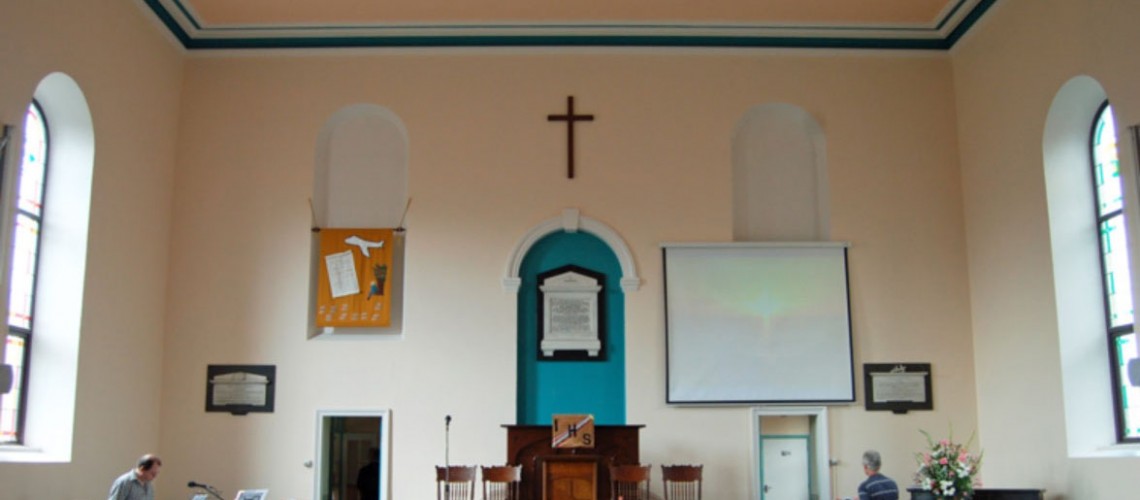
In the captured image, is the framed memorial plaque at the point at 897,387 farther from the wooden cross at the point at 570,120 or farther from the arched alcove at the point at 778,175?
the wooden cross at the point at 570,120

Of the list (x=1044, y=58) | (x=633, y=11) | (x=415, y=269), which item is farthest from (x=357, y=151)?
(x=1044, y=58)

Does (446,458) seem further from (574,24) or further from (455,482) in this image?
(574,24)

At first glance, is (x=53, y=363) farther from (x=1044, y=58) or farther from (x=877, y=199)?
(x=1044, y=58)

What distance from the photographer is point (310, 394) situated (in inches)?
488

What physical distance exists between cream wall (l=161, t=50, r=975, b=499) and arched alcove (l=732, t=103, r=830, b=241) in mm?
234

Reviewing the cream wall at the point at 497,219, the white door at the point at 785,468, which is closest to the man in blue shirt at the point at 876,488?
the cream wall at the point at 497,219

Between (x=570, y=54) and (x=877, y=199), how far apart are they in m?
3.87

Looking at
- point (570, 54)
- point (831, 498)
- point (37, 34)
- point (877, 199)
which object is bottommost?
point (831, 498)

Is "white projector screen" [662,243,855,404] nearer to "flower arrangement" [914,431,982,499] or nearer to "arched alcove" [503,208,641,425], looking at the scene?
"arched alcove" [503,208,641,425]

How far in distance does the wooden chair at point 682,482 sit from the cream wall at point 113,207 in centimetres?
547

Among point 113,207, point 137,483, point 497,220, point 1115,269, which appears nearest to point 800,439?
point 1115,269

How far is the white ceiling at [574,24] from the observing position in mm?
12625

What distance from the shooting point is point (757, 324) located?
1262 centimetres

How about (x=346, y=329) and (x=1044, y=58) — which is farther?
(x=346, y=329)
